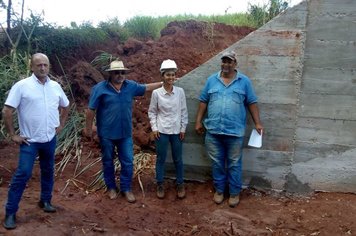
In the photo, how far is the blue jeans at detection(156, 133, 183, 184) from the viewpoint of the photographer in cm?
514

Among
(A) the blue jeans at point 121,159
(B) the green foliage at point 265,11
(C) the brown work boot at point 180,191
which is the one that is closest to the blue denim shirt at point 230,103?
(C) the brown work boot at point 180,191

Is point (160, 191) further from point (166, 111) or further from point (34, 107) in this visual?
point (34, 107)

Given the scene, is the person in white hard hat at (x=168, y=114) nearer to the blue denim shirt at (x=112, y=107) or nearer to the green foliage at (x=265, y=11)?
the blue denim shirt at (x=112, y=107)

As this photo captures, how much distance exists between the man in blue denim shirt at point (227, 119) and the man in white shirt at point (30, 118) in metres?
1.85

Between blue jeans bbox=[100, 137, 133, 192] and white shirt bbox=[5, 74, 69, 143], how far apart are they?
2.88ft

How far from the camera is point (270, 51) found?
→ 5195mm

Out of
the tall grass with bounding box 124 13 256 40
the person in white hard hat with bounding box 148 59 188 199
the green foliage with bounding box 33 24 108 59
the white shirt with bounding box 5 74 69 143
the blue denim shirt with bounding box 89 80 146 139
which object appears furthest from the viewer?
the tall grass with bounding box 124 13 256 40

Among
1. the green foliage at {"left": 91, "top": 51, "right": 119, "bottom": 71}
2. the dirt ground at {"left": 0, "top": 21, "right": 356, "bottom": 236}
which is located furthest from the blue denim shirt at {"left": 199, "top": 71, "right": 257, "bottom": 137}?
the green foliage at {"left": 91, "top": 51, "right": 119, "bottom": 71}

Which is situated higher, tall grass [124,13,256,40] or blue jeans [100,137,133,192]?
tall grass [124,13,256,40]

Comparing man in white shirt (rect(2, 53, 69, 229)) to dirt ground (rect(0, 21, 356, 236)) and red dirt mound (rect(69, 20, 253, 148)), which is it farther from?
red dirt mound (rect(69, 20, 253, 148))

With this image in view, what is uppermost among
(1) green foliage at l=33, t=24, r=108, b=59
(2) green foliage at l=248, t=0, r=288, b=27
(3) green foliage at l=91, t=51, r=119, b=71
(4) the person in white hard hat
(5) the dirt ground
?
(2) green foliage at l=248, t=0, r=288, b=27

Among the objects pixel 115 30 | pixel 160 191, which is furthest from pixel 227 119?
pixel 115 30

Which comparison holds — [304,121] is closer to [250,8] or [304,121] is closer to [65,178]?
[65,178]

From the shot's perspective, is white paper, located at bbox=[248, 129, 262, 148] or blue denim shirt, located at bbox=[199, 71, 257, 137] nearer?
blue denim shirt, located at bbox=[199, 71, 257, 137]
